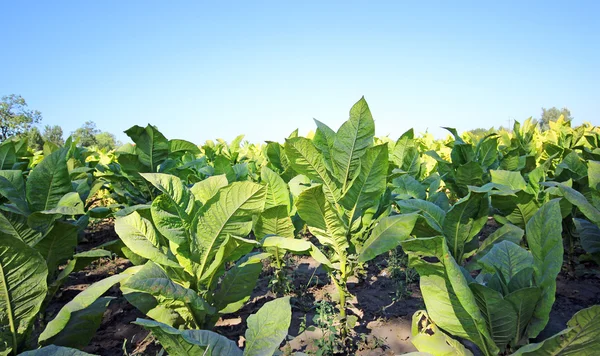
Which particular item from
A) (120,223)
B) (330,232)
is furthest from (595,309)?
→ (120,223)

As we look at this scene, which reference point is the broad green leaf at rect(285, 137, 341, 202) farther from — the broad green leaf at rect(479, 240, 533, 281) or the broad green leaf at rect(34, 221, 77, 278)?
the broad green leaf at rect(34, 221, 77, 278)

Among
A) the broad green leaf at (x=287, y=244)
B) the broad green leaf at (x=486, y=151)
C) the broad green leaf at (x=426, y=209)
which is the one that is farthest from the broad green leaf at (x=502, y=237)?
the broad green leaf at (x=486, y=151)

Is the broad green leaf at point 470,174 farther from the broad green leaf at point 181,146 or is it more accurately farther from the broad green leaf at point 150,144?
the broad green leaf at point 150,144

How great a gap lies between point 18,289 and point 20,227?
46 centimetres

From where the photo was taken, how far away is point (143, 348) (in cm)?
220

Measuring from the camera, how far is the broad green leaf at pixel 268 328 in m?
1.30

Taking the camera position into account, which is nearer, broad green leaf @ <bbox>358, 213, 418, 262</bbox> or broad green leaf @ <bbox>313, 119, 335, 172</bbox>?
broad green leaf @ <bbox>358, 213, 418, 262</bbox>

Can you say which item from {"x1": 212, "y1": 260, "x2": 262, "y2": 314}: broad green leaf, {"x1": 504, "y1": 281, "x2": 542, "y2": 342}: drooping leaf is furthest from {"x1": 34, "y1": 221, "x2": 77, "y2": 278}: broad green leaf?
{"x1": 504, "y1": 281, "x2": 542, "y2": 342}: drooping leaf

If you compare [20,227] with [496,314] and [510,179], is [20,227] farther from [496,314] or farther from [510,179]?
[510,179]

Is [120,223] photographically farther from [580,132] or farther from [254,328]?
[580,132]

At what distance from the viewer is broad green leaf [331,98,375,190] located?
2064mm

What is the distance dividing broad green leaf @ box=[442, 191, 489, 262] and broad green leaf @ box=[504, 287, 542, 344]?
25.9 inches

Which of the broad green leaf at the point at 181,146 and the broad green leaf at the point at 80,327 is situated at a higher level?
the broad green leaf at the point at 181,146

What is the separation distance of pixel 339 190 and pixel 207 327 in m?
1.01
